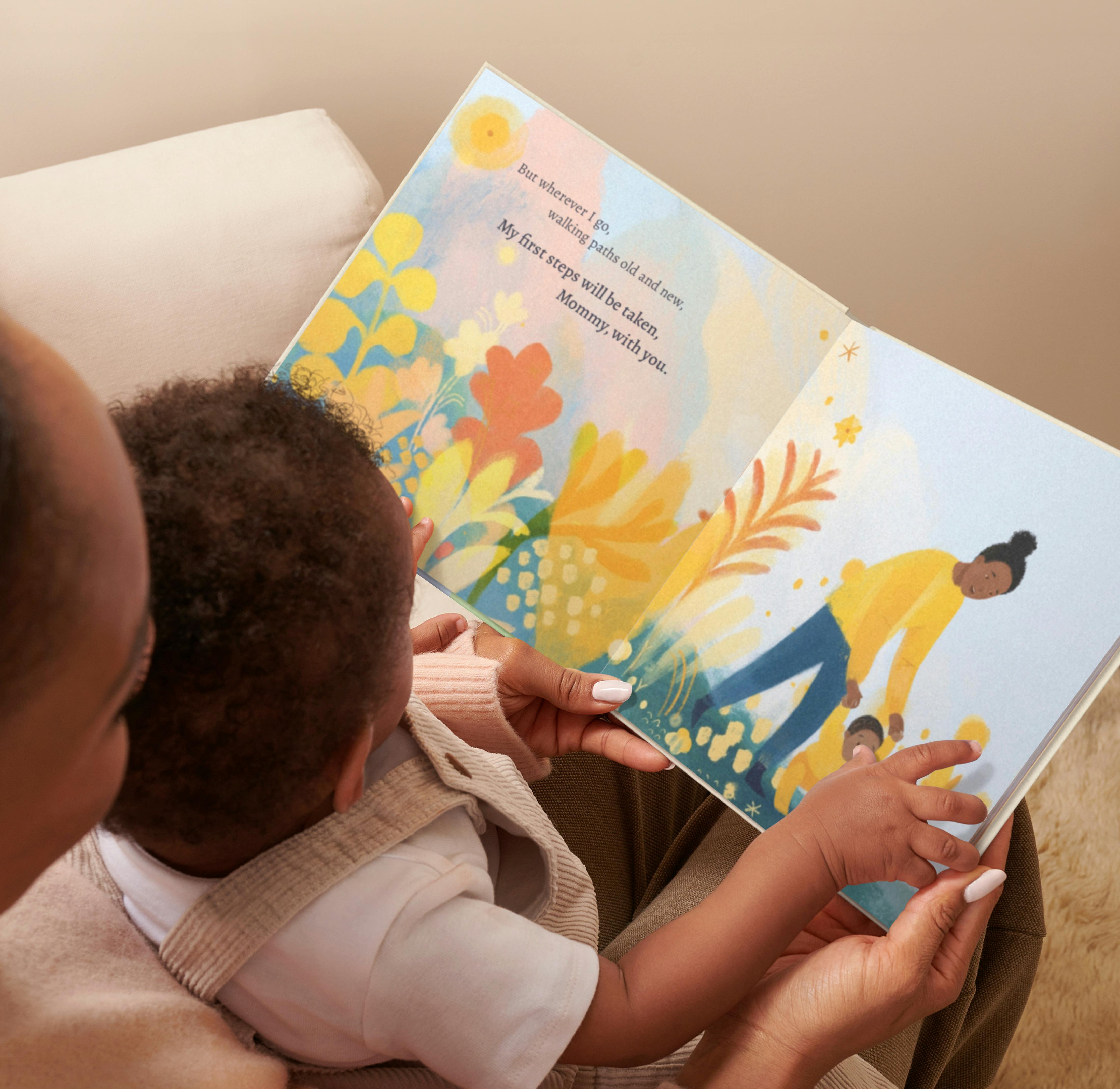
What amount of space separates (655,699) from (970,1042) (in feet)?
1.55

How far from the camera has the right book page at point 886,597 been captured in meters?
0.60

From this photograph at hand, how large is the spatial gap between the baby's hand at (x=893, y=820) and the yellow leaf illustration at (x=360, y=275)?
54cm

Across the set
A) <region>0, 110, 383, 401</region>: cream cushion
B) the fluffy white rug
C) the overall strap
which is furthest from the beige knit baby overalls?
the fluffy white rug

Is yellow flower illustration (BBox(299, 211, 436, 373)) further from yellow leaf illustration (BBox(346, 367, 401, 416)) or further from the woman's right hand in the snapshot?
the woman's right hand

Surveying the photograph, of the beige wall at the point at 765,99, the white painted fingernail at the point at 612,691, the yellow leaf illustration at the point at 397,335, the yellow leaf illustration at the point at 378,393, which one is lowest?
the white painted fingernail at the point at 612,691

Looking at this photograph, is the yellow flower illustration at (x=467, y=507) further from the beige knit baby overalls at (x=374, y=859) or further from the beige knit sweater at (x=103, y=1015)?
the beige knit sweater at (x=103, y=1015)

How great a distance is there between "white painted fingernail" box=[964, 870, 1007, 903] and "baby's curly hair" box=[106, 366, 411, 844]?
422 mm

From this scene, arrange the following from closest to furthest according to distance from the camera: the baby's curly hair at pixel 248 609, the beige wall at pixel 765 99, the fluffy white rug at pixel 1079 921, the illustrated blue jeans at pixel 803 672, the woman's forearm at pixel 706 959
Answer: the baby's curly hair at pixel 248 609, the woman's forearm at pixel 706 959, the illustrated blue jeans at pixel 803 672, the beige wall at pixel 765 99, the fluffy white rug at pixel 1079 921

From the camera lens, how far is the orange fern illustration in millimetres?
675

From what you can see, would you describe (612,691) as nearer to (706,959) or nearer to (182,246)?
(706,959)

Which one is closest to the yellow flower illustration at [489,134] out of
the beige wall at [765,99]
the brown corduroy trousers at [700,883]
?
the beige wall at [765,99]

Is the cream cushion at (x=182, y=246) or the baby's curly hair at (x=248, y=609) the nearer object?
the baby's curly hair at (x=248, y=609)

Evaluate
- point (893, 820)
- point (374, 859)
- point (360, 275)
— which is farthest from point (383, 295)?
point (893, 820)

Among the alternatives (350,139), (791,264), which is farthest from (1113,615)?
(350,139)
